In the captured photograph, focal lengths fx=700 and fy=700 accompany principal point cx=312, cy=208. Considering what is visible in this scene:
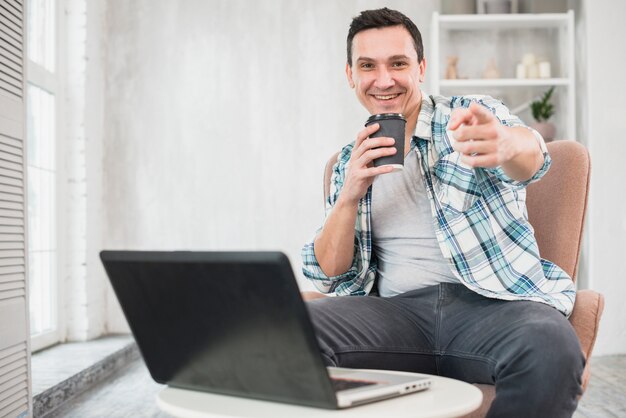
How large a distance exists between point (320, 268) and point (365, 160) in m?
0.34

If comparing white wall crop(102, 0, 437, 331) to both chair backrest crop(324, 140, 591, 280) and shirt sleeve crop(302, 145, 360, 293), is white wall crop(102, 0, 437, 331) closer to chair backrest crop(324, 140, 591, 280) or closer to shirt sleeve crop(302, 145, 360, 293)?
shirt sleeve crop(302, 145, 360, 293)

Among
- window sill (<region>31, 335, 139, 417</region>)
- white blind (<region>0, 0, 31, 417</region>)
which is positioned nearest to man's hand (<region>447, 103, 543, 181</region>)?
white blind (<region>0, 0, 31, 417</region>)

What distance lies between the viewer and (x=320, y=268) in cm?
154

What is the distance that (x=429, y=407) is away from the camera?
2.72ft

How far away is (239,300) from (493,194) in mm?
786

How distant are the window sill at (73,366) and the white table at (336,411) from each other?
5.43 ft

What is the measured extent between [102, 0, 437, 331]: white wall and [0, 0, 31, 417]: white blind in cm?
192

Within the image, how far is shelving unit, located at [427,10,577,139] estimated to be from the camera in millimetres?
3619

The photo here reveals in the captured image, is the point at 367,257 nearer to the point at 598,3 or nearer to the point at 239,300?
the point at 239,300

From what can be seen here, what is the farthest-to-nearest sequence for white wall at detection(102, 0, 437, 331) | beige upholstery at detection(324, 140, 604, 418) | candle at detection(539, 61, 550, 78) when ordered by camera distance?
white wall at detection(102, 0, 437, 331) < candle at detection(539, 61, 550, 78) < beige upholstery at detection(324, 140, 604, 418)

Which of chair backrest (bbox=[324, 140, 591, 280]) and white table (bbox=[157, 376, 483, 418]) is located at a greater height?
chair backrest (bbox=[324, 140, 591, 280])

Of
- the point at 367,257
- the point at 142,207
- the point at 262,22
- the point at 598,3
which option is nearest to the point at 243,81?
the point at 262,22

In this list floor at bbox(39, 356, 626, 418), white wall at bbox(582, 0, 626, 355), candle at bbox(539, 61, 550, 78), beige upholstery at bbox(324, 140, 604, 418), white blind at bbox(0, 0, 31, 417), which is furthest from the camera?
candle at bbox(539, 61, 550, 78)

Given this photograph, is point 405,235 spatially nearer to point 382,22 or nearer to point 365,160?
point 365,160
